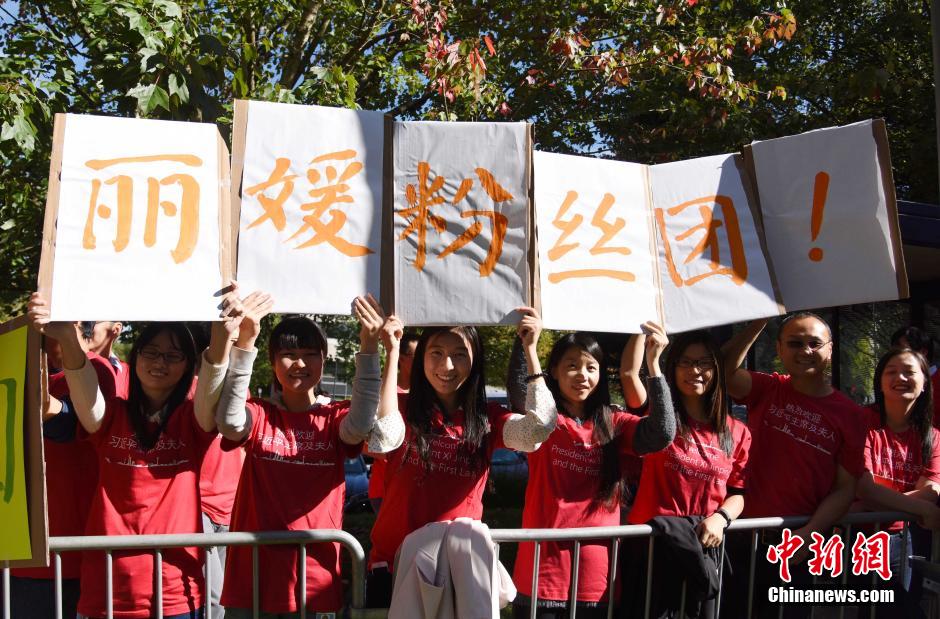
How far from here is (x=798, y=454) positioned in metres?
3.75

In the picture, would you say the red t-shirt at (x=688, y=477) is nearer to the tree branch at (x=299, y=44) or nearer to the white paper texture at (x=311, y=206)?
the white paper texture at (x=311, y=206)

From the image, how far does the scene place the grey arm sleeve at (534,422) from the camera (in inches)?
127

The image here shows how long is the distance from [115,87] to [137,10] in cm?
54

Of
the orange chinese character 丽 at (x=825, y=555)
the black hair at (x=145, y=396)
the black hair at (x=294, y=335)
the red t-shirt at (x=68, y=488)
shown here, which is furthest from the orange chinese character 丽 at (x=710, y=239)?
the red t-shirt at (x=68, y=488)

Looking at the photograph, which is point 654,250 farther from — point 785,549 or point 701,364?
point 785,549

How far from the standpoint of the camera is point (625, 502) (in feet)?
12.6

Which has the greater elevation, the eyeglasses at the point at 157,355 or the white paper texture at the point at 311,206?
the white paper texture at the point at 311,206

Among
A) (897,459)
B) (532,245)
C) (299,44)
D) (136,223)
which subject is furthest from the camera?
(299,44)

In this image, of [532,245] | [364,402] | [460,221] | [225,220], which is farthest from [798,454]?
[225,220]

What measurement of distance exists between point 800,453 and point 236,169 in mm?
2514

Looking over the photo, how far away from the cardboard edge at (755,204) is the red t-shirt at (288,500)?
180cm

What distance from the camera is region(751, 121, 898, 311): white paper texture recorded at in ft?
11.9

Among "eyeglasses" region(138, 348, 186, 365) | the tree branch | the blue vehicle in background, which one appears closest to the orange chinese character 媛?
"eyeglasses" region(138, 348, 186, 365)

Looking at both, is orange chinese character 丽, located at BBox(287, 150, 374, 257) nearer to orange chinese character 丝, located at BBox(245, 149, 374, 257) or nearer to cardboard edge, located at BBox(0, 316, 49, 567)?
orange chinese character 丝, located at BBox(245, 149, 374, 257)
